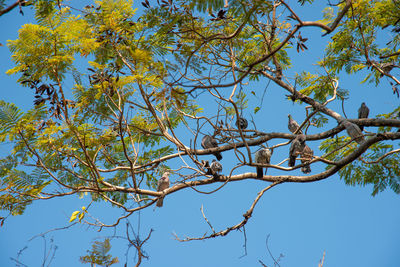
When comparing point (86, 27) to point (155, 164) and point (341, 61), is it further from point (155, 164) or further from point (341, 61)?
point (341, 61)

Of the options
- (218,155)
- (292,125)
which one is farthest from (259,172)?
(292,125)

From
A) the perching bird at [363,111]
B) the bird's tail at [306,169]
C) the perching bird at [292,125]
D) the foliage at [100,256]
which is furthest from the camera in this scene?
the perching bird at [292,125]

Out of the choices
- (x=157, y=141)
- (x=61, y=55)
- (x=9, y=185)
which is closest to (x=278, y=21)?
(x=157, y=141)

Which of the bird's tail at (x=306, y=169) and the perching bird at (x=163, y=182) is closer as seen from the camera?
the perching bird at (x=163, y=182)

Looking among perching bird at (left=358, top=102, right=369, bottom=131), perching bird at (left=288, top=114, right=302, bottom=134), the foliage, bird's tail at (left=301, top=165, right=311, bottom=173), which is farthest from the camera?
perching bird at (left=288, top=114, right=302, bottom=134)

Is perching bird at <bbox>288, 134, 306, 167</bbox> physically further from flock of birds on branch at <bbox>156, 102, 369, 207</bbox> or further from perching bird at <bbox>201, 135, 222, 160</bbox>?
perching bird at <bbox>201, 135, 222, 160</bbox>

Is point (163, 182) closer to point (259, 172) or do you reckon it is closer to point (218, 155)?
point (218, 155)

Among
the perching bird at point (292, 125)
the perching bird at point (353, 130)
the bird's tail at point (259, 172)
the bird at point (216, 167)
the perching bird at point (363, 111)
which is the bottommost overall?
the bird's tail at point (259, 172)

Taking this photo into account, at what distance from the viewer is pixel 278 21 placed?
7.05m

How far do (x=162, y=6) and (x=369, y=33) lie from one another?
527 centimetres

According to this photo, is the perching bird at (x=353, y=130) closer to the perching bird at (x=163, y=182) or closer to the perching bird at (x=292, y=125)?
the perching bird at (x=292, y=125)

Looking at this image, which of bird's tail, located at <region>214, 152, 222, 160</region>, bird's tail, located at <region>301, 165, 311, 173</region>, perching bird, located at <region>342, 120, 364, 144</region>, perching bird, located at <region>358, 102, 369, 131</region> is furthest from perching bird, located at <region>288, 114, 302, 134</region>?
bird's tail, located at <region>214, 152, 222, 160</region>

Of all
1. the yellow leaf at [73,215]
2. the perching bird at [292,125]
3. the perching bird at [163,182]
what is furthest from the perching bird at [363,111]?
the yellow leaf at [73,215]

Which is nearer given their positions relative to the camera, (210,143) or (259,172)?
(259,172)
